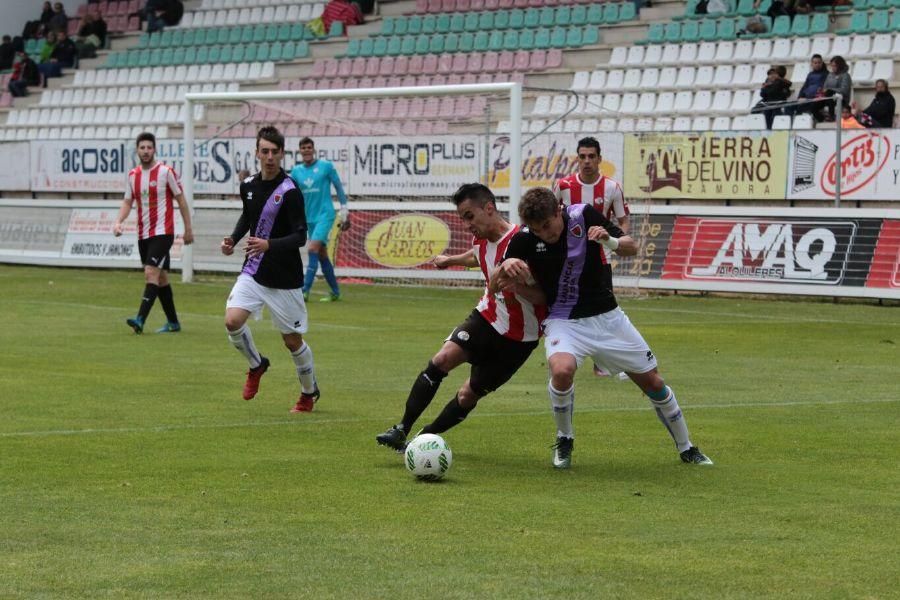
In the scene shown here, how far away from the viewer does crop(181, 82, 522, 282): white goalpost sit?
73.7 ft

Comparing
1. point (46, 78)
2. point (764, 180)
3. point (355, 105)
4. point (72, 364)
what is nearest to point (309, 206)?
point (355, 105)

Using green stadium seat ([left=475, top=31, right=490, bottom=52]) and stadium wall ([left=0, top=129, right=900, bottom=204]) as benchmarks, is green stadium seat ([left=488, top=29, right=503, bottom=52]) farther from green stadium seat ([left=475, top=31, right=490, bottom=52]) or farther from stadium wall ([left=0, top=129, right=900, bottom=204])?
stadium wall ([left=0, top=129, right=900, bottom=204])

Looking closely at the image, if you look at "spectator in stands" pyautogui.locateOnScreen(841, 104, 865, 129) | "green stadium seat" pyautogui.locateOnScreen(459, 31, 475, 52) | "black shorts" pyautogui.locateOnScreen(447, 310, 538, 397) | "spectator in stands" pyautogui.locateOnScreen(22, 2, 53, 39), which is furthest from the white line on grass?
"spectator in stands" pyautogui.locateOnScreen(22, 2, 53, 39)

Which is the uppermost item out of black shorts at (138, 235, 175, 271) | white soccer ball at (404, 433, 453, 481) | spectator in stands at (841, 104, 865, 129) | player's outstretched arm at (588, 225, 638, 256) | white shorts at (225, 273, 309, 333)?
spectator in stands at (841, 104, 865, 129)

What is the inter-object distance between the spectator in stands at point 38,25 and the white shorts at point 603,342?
3629cm

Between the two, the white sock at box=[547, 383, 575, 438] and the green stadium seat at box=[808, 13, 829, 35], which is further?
the green stadium seat at box=[808, 13, 829, 35]

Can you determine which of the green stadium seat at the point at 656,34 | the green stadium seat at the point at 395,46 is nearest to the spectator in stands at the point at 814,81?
the green stadium seat at the point at 656,34

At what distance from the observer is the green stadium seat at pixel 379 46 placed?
35.0 metres

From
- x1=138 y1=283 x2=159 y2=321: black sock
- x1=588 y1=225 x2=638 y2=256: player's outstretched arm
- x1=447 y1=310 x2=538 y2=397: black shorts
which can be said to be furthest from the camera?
x1=138 y1=283 x2=159 y2=321: black sock

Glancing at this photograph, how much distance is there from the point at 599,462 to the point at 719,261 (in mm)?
14313

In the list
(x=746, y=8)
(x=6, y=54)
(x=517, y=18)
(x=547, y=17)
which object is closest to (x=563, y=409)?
(x=746, y=8)

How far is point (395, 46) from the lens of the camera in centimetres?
3488

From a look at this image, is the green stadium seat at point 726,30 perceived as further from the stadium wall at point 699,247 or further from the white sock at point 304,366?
the white sock at point 304,366

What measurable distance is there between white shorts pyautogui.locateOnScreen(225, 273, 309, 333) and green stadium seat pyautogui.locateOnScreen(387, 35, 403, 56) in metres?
23.4
